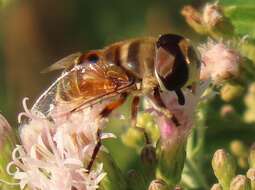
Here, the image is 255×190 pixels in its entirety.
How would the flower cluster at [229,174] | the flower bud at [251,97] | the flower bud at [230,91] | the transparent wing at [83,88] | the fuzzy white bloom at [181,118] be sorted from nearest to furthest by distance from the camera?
1. the transparent wing at [83,88]
2. the flower cluster at [229,174]
3. the fuzzy white bloom at [181,118]
4. the flower bud at [230,91]
5. the flower bud at [251,97]

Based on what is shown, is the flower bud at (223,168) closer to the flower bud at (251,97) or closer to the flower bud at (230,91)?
the flower bud at (230,91)

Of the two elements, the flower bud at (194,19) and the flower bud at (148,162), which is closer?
the flower bud at (148,162)

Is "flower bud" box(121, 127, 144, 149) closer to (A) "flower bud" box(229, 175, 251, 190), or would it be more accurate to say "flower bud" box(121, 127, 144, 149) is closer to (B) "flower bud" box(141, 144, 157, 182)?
(B) "flower bud" box(141, 144, 157, 182)

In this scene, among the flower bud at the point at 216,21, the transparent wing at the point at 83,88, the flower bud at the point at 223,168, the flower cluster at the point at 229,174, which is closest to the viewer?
the transparent wing at the point at 83,88

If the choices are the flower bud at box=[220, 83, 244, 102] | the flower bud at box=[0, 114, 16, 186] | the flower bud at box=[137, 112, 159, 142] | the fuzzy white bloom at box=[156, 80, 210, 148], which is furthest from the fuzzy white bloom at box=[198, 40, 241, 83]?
the flower bud at box=[0, 114, 16, 186]

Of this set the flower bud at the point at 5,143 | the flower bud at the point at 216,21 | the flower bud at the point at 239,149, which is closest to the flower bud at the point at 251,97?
the flower bud at the point at 239,149

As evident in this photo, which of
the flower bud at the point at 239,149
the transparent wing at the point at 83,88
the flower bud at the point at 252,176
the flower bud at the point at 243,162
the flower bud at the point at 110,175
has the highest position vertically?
the transparent wing at the point at 83,88

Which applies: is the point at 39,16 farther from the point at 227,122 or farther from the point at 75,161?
the point at 75,161
